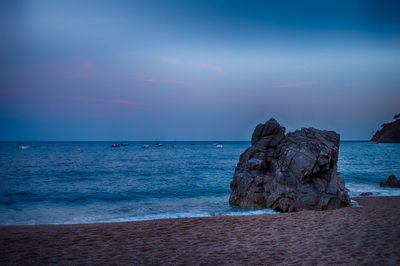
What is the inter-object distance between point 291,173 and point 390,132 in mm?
167486

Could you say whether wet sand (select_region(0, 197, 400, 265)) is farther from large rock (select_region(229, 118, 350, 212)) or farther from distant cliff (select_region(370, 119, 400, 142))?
distant cliff (select_region(370, 119, 400, 142))

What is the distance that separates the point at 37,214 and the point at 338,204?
1861cm

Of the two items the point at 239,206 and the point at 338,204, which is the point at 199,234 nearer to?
the point at 239,206

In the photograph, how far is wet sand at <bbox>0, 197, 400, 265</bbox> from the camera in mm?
6969

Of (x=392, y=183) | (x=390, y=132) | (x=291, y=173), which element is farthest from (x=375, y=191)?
(x=390, y=132)

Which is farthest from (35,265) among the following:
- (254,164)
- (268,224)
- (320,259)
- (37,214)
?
(254,164)

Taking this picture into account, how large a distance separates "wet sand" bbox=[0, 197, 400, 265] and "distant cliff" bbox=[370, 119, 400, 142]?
162 m

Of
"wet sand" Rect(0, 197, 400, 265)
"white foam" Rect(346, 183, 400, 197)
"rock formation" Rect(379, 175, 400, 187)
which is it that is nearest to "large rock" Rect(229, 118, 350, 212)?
"wet sand" Rect(0, 197, 400, 265)

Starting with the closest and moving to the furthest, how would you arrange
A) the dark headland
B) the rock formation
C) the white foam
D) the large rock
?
the large rock < the white foam < the rock formation < the dark headland

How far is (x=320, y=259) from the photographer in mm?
6730

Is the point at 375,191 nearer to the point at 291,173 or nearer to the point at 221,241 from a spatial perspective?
the point at 291,173

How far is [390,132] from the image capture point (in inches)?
5714

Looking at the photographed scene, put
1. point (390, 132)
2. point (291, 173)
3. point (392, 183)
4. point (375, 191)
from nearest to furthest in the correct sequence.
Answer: point (291, 173) < point (375, 191) < point (392, 183) < point (390, 132)

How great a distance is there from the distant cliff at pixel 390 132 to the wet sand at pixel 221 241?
531 ft
